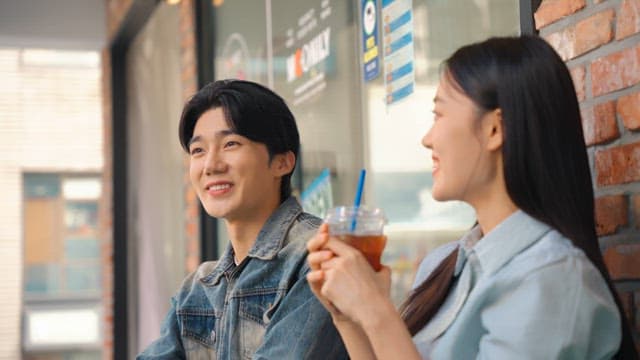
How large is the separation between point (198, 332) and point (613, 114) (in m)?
0.89

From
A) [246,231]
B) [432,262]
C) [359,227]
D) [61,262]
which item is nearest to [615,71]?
[432,262]

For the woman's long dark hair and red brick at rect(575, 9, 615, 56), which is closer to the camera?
the woman's long dark hair

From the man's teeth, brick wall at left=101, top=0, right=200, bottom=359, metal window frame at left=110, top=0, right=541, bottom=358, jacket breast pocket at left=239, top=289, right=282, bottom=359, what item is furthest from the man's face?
metal window frame at left=110, top=0, right=541, bottom=358

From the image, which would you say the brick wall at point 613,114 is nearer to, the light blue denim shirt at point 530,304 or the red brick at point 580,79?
the red brick at point 580,79

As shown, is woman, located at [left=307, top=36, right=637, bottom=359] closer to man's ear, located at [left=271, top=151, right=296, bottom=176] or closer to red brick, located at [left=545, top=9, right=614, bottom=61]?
red brick, located at [left=545, top=9, right=614, bottom=61]

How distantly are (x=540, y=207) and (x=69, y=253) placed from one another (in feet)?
27.0

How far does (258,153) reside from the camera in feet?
6.89

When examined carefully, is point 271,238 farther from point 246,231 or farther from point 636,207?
point 636,207

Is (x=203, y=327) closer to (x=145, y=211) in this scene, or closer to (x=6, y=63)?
(x=145, y=211)

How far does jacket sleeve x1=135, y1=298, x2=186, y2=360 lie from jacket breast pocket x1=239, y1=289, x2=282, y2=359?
7.5 inches

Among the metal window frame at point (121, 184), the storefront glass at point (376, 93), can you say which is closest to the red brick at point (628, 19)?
the storefront glass at point (376, 93)


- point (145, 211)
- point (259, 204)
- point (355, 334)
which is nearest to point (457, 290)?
point (355, 334)

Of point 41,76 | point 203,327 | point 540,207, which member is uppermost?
point 41,76

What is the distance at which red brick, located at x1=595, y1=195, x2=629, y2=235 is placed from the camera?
184 cm
